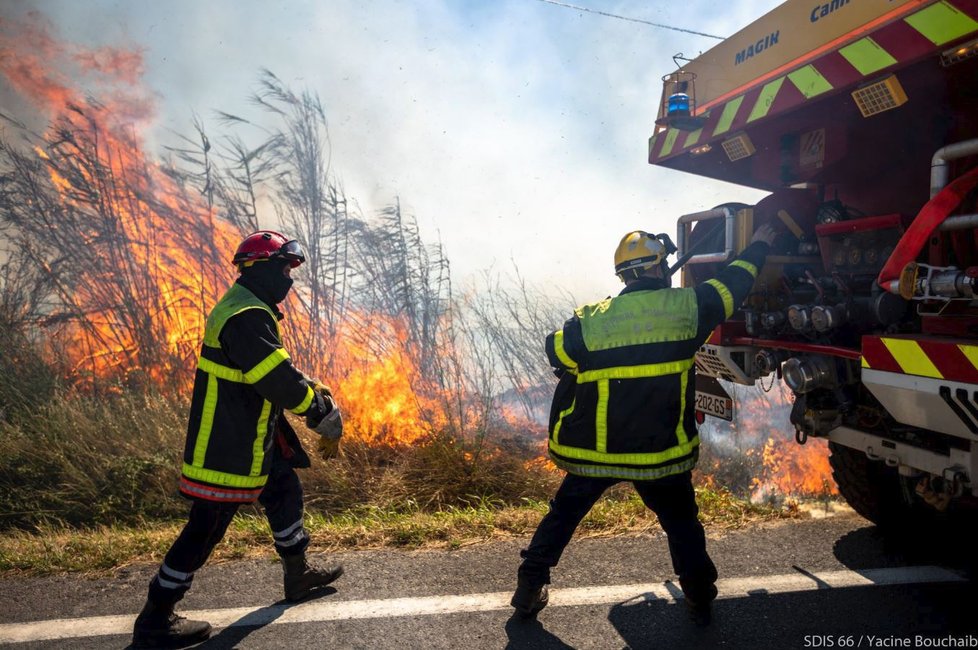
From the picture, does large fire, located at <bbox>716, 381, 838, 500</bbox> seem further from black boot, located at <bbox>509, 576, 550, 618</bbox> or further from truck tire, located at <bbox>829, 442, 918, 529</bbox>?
black boot, located at <bbox>509, 576, 550, 618</bbox>

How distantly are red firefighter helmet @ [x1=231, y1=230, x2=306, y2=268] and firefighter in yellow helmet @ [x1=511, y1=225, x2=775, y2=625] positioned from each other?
1266 mm

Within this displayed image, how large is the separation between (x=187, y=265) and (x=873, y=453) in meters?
6.58

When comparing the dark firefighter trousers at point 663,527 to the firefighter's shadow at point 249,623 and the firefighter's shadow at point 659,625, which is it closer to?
the firefighter's shadow at point 659,625

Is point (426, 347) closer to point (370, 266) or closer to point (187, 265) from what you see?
point (370, 266)

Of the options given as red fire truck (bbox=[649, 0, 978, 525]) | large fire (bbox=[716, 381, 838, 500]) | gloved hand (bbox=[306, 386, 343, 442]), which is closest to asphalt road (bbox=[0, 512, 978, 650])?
red fire truck (bbox=[649, 0, 978, 525])

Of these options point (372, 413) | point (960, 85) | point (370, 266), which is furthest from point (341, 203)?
point (960, 85)

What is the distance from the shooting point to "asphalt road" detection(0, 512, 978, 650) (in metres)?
2.31

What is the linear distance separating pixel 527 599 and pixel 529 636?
0.14 m

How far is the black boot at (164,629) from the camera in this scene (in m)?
2.35

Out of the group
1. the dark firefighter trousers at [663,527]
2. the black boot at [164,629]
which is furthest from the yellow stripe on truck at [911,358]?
the black boot at [164,629]

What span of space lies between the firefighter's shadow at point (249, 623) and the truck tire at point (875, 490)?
267 cm

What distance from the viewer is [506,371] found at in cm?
597

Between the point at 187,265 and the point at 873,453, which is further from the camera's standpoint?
the point at 187,265

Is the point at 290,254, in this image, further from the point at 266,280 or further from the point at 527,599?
the point at 527,599
